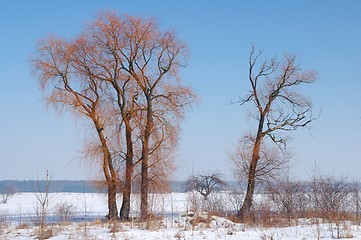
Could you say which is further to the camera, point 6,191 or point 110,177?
point 6,191

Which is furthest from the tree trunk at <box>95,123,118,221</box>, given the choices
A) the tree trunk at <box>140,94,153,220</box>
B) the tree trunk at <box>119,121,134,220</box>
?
the tree trunk at <box>140,94,153,220</box>

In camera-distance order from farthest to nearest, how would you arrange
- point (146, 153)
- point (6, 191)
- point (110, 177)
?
point (6, 191)
point (110, 177)
point (146, 153)

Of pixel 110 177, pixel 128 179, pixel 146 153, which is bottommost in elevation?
pixel 128 179

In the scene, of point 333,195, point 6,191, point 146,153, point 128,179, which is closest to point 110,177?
point 128,179

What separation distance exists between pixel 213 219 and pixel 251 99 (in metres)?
8.30

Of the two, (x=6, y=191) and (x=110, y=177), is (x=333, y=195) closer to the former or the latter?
(x=110, y=177)

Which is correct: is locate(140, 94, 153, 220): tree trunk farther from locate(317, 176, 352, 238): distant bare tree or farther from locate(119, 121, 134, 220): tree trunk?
locate(317, 176, 352, 238): distant bare tree

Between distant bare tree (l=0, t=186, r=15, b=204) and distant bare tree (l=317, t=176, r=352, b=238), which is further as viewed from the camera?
distant bare tree (l=0, t=186, r=15, b=204)

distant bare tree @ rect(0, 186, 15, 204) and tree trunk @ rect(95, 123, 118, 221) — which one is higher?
tree trunk @ rect(95, 123, 118, 221)

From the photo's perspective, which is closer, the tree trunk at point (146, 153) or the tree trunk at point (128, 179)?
the tree trunk at point (146, 153)

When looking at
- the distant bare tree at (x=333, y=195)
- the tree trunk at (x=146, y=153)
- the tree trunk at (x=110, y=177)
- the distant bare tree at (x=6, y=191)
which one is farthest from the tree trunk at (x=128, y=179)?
the distant bare tree at (x=6, y=191)

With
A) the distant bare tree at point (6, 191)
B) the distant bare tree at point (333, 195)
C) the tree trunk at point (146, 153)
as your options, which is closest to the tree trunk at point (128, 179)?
the tree trunk at point (146, 153)

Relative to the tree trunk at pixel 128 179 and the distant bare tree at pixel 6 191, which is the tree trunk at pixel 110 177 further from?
the distant bare tree at pixel 6 191

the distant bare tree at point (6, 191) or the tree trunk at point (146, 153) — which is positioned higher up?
the tree trunk at point (146, 153)
